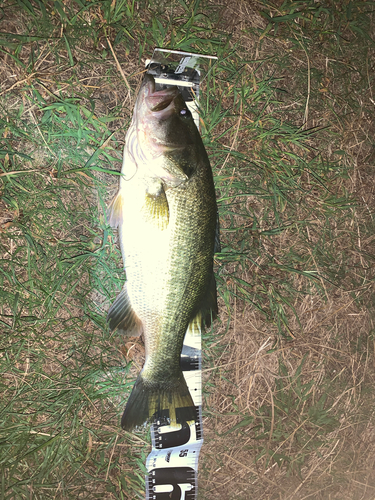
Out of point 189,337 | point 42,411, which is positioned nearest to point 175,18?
point 189,337

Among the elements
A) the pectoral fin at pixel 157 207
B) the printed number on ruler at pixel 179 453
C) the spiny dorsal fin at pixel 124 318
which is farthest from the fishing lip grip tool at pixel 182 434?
the pectoral fin at pixel 157 207

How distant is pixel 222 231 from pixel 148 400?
1.30 metres

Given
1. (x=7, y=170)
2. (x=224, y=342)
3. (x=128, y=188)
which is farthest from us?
(x=224, y=342)

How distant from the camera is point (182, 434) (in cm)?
230

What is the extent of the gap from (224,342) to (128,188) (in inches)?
Answer: 56.8

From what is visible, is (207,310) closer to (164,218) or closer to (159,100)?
(164,218)

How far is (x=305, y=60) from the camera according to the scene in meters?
2.57

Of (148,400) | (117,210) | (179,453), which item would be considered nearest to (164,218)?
(117,210)

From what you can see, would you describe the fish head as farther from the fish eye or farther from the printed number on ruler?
the printed number on ruler

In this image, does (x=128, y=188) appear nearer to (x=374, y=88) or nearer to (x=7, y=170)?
(x=7, y=170)

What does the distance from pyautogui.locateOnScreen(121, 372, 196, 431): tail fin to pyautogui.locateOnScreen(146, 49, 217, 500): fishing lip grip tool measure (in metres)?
0.19

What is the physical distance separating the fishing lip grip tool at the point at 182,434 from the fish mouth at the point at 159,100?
17.4 inches

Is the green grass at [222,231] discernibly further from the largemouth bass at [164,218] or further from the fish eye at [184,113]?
the fish eye at [184,113]

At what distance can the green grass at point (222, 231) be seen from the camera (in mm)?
2135
